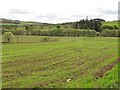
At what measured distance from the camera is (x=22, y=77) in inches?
826

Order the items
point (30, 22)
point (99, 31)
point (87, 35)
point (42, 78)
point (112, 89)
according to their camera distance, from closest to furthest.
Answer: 1. point (112, 89)
2. point (42, 78)
3. point (87, 35)
4. point (99, 31)
5. point (30, 22)

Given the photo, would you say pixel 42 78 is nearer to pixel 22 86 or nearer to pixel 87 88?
pixel 22 86

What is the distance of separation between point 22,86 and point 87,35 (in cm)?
11633

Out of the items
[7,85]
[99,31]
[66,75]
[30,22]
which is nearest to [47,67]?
[66,75]

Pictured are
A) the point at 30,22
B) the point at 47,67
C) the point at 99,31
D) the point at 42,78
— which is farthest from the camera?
Result: the point at 30,22

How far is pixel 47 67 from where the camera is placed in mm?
26750

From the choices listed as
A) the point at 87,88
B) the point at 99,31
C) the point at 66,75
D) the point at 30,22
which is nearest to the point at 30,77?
the point at 66,75

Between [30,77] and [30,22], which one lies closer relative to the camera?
[30,77]

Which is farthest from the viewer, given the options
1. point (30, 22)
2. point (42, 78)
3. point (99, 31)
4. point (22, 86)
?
point (30, 22)

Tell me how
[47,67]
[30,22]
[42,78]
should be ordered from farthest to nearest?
[30,22], [47,67], [42,78]

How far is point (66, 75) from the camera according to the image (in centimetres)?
2152

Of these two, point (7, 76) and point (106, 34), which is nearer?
point (7, 76)

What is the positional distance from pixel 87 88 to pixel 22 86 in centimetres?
520

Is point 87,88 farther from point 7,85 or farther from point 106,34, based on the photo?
point 106,34
